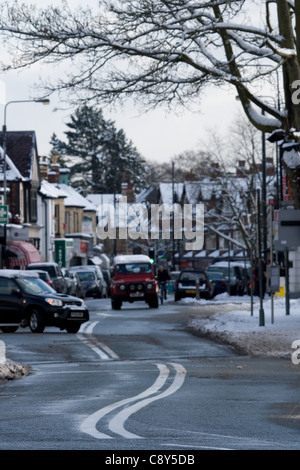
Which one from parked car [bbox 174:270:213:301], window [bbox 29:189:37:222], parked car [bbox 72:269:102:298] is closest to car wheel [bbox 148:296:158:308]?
parked car [bbox 174:270:213:301]

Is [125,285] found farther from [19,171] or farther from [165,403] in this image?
[165,403]

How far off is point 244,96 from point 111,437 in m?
21.1

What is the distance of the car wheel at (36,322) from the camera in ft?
104

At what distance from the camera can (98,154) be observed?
13875cm

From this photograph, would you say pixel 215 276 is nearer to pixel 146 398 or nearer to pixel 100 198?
pixel 146 398

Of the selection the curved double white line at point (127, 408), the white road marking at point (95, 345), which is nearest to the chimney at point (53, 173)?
the white road marking at point (95, 345)

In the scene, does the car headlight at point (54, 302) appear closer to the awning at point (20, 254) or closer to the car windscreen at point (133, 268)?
the car windscreen at point (133, 268)

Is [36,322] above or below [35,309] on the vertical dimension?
below

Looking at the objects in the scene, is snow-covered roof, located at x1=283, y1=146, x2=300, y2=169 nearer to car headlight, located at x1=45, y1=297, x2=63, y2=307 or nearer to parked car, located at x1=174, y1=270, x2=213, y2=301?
car headlight, located at x1=45, y1=297, x2=63, y2=307

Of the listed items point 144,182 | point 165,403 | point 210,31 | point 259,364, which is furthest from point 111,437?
point 144,182

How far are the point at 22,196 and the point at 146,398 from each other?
69.2 meters

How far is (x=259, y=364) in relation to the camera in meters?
20.9

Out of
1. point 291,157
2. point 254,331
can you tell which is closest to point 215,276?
point 291,157

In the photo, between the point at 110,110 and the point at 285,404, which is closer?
the point at 285,404
